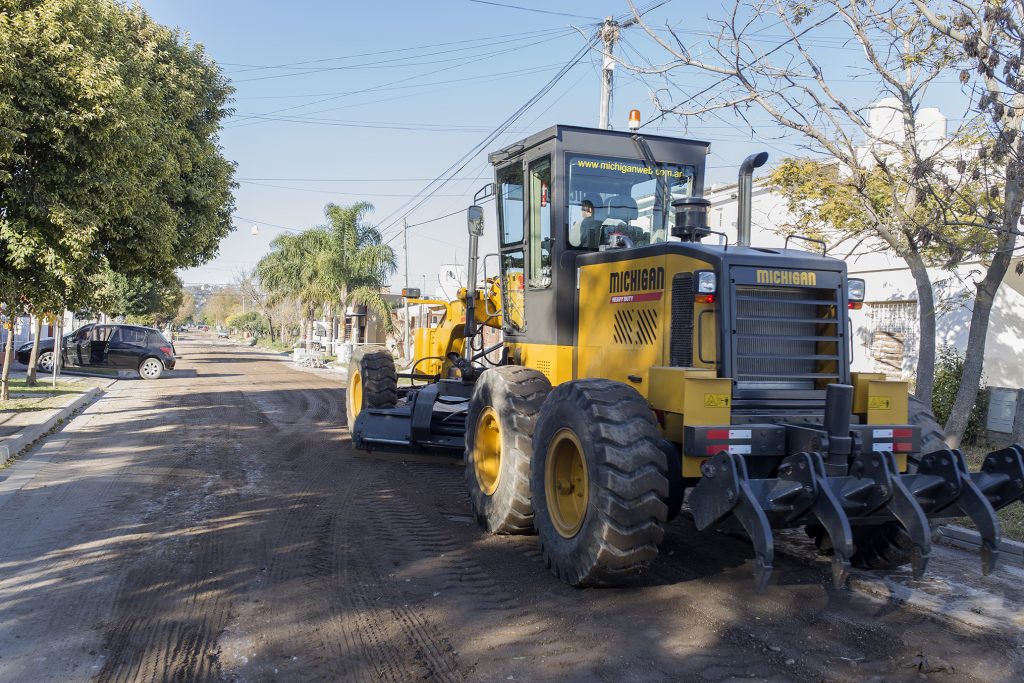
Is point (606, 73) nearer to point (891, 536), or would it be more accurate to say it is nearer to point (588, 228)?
point (588, 228)

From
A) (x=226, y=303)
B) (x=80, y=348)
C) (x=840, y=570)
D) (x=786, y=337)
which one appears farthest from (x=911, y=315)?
(x=226, y=303)

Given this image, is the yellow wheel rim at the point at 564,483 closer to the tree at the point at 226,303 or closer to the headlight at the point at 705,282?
the headlight at the point at 705,282

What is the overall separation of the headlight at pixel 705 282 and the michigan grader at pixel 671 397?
0.04 feet

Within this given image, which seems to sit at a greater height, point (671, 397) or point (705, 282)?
point (705, 282)

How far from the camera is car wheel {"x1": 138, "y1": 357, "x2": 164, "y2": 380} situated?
25.6 metres

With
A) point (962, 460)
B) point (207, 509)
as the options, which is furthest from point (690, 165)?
point (207, 509)

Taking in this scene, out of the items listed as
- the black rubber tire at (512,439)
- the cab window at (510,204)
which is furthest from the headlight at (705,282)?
the cab window at (510,204)

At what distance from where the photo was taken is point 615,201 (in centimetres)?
699

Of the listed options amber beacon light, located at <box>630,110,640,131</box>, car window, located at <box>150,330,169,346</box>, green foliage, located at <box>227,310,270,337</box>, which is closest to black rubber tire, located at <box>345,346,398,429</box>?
amber beacon light, located at <box>630,110,640,131</box>

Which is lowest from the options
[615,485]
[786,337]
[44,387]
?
[44,387]

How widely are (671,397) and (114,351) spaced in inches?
971

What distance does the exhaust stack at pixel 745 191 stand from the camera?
6178 millimetres

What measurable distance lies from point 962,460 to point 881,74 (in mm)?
5955

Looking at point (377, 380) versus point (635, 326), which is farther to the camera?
point (377, 380)
